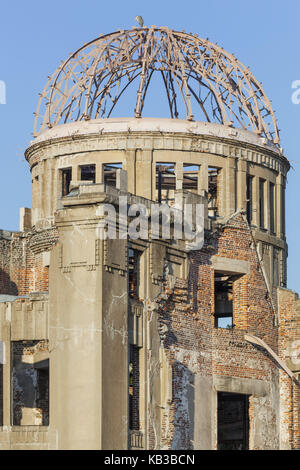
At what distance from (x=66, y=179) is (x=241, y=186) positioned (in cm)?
602

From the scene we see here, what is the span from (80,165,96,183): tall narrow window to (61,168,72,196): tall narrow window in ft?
1.46

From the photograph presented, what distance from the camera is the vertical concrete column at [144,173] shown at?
5256 centimetres

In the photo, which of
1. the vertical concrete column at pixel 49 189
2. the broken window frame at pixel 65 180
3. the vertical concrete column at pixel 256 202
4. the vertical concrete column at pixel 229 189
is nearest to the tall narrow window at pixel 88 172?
the broken window frame at pixel 65 180

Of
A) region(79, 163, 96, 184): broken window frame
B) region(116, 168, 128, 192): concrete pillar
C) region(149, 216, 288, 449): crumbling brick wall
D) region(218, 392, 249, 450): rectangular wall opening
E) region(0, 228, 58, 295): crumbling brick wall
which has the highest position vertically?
region(79, 163, 96, 184): broken window frame

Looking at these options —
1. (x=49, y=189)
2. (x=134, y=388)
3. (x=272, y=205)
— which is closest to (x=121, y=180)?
(x=134, y=388)

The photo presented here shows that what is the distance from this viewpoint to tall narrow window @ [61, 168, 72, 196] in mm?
54062

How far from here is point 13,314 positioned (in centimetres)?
4547

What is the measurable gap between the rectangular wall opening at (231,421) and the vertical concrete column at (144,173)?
7314 mm

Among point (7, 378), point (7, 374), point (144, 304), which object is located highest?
point (144, 304)

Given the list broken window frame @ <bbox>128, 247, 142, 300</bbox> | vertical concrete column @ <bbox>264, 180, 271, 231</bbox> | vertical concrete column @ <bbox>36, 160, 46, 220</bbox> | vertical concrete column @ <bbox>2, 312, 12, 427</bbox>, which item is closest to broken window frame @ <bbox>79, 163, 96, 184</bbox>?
vertical concrete column @ <bbox>36, 160, 46, 220</bbox>

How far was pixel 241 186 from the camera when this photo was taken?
177 feet

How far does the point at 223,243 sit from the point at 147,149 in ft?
13.9

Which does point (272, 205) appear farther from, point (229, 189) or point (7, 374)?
point (7, 374)

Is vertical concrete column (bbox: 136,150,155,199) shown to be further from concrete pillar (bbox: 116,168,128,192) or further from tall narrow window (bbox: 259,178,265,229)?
concrete pillar (bbox: 116,168,128,192)
